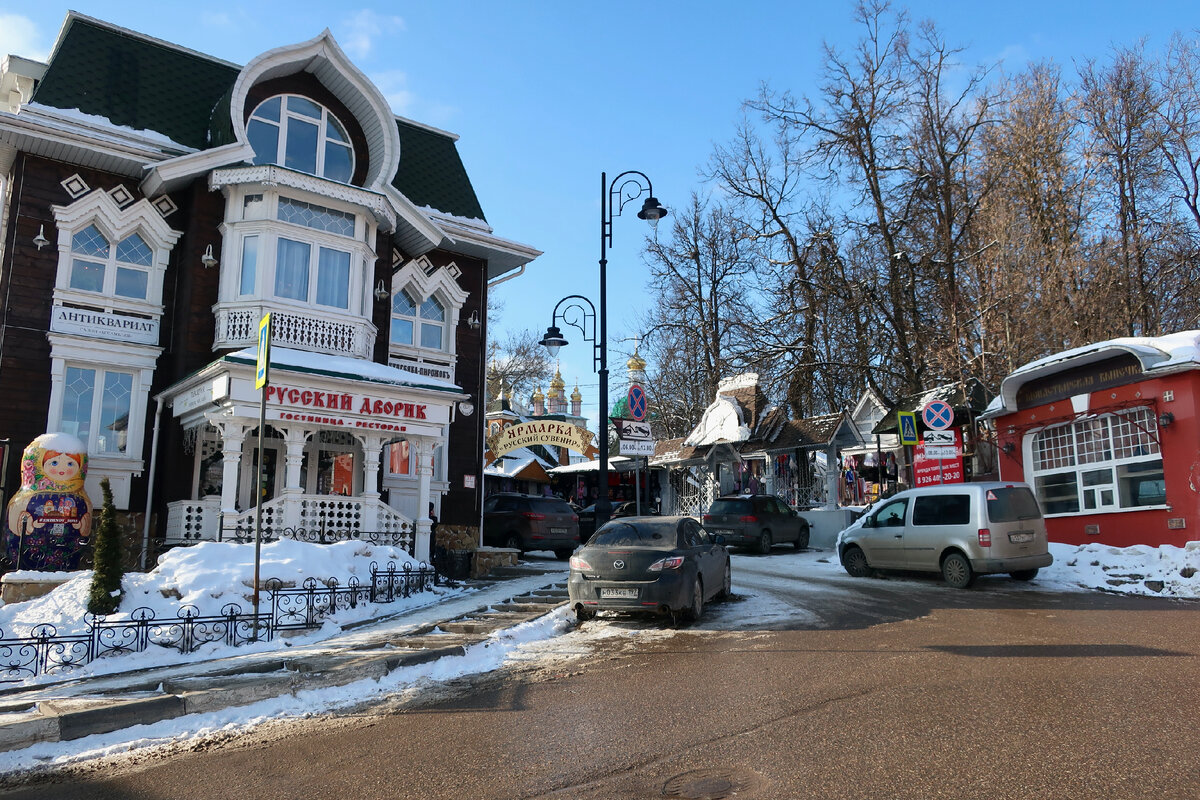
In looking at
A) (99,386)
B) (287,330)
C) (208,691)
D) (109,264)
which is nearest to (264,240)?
(287,330)

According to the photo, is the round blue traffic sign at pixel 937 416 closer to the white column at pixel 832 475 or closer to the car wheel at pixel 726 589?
the car wheel at pixel 726 589

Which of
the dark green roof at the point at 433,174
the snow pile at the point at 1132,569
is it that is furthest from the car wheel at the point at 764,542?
the dark green roof at the point at 433,174

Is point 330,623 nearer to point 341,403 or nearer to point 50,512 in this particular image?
point 341,403

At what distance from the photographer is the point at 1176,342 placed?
15680mm

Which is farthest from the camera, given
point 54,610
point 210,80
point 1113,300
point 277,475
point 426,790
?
point 1113,300

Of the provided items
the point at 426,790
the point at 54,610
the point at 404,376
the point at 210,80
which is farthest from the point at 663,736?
the point at 210,80

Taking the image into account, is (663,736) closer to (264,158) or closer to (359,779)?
(359,779)

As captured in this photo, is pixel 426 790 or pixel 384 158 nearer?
pixel 426 790

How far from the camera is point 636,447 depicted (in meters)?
14.5

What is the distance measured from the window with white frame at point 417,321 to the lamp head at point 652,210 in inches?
276

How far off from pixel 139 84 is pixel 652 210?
37.8 ft

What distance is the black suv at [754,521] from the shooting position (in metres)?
23.0

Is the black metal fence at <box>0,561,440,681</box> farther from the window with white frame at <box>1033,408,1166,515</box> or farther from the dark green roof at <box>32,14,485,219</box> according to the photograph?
the window with white frame at <box>1033,408,1166,515</box>

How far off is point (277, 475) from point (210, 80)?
9425 millimetres
